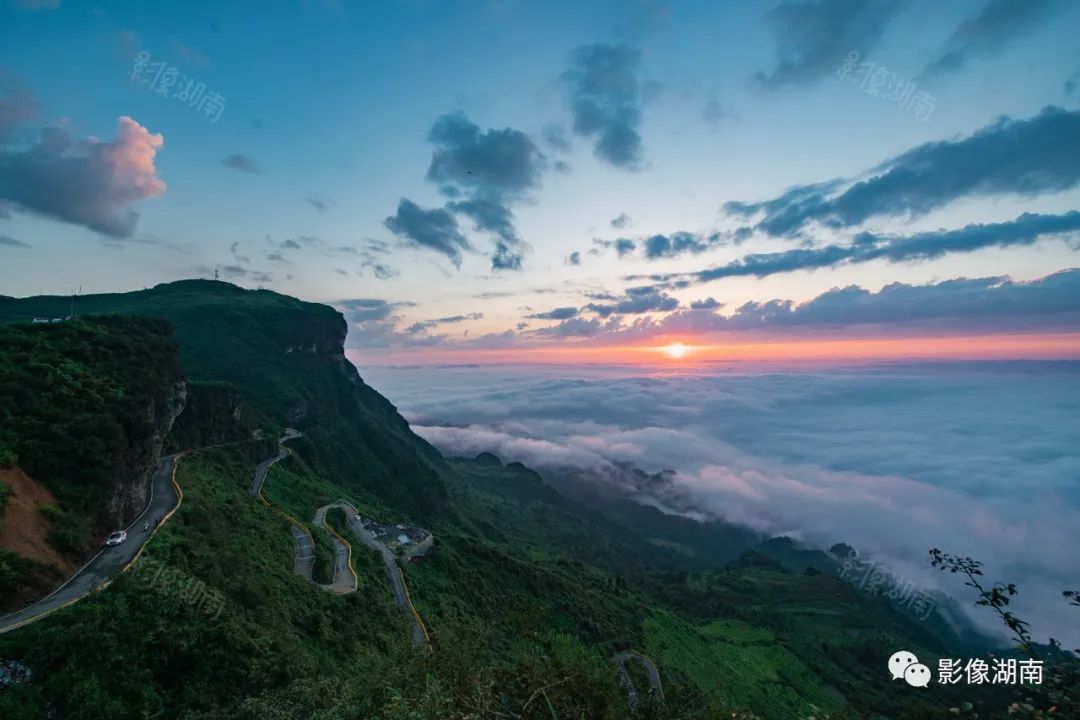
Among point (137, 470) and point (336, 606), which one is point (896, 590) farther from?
point (137, 470)

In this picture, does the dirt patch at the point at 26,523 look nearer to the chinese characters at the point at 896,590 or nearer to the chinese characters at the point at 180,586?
the chinese characters at the point at 180,586

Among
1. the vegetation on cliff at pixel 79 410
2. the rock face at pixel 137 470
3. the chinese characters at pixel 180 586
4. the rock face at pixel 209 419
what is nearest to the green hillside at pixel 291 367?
the rock face at pixel 209 419

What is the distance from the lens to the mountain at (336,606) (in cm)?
→ 1742

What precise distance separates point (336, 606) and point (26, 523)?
19.1 meters

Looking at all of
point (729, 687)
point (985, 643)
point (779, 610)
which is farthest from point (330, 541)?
point (985, 643)

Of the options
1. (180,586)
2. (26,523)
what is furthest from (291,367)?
(180,586)

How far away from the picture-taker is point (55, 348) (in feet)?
128

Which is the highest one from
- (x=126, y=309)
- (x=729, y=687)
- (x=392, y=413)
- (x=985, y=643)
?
(x=126, y=309)

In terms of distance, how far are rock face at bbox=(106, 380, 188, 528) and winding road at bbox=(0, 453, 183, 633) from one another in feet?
3.42

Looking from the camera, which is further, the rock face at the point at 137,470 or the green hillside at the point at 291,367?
the green hillside at the point at 291,367

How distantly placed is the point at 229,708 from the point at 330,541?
33.2m

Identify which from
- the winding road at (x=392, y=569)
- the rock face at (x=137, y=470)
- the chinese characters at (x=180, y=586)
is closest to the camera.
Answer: the chinese characters at (x=180, y=586)

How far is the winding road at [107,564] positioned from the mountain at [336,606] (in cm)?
105

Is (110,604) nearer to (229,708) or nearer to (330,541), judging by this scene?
(229,708)
